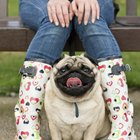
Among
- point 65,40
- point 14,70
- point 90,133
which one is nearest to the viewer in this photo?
point 90,133

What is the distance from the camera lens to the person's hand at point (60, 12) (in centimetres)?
299

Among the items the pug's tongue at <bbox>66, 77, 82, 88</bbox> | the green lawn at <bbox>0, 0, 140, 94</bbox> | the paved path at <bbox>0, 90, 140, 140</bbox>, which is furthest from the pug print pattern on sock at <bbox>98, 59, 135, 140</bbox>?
the green lawn at <bbox>0, 0, 140, 94</bbox>

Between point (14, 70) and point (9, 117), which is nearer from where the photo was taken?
point (9, 117)

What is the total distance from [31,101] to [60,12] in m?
0.54

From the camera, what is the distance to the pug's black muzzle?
2.77 metres

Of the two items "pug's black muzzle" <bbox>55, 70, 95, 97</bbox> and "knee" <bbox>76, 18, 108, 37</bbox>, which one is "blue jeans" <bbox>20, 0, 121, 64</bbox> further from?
"pug's black muzzle" <bbox>55, 70, 95, 97</bbox>

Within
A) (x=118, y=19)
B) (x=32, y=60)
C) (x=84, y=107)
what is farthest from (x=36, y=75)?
(x=118, y=19)

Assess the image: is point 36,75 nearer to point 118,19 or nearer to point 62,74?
point 62,74

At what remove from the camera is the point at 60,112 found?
287 centimetres

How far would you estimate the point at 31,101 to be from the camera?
2.93 meters

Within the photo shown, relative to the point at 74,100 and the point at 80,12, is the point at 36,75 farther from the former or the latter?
the point at 80,12

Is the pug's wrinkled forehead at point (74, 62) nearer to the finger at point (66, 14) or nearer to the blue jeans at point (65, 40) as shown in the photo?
the blue jeans at point (65, 40)

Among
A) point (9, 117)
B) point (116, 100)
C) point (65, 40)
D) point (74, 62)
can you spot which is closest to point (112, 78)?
point (116, 100)

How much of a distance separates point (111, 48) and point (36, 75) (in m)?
0.45
